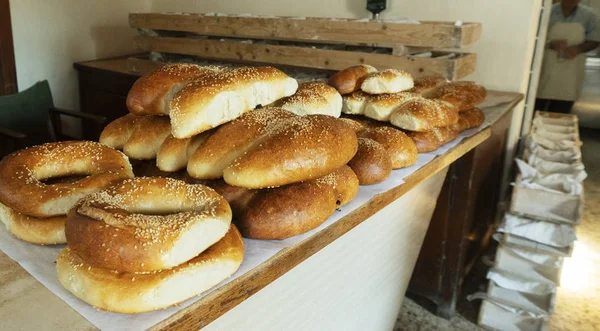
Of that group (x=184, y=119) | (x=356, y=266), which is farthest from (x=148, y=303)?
(x=356, y=266)

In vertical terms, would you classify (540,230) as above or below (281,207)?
below

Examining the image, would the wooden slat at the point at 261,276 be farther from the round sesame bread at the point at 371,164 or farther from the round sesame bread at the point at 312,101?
the round sesame bread at the point at 312,101

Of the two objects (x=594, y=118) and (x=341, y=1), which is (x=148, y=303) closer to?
(x=341, y=1)

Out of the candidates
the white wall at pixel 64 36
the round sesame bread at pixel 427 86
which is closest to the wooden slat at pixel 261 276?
the round sesame bread at pixel 427 86

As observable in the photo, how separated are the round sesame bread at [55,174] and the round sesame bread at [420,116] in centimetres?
99

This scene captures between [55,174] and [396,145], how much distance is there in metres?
1.04

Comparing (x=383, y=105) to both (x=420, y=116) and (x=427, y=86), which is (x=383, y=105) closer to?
(x=420, y=116)

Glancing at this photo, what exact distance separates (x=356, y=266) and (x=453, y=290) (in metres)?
1.45

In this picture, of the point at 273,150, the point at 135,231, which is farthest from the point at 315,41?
the point at 135,231

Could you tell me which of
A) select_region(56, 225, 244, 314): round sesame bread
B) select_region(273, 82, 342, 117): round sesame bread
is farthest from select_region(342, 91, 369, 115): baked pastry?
select_region(56, 225, 244, 314): round sesame bread

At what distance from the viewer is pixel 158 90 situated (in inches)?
55.0

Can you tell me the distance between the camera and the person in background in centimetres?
448

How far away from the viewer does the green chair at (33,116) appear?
334 centimetres

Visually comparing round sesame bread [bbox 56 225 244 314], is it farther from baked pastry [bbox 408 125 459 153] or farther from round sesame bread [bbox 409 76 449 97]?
round sesame bread [bbox 409 76 449 97]
